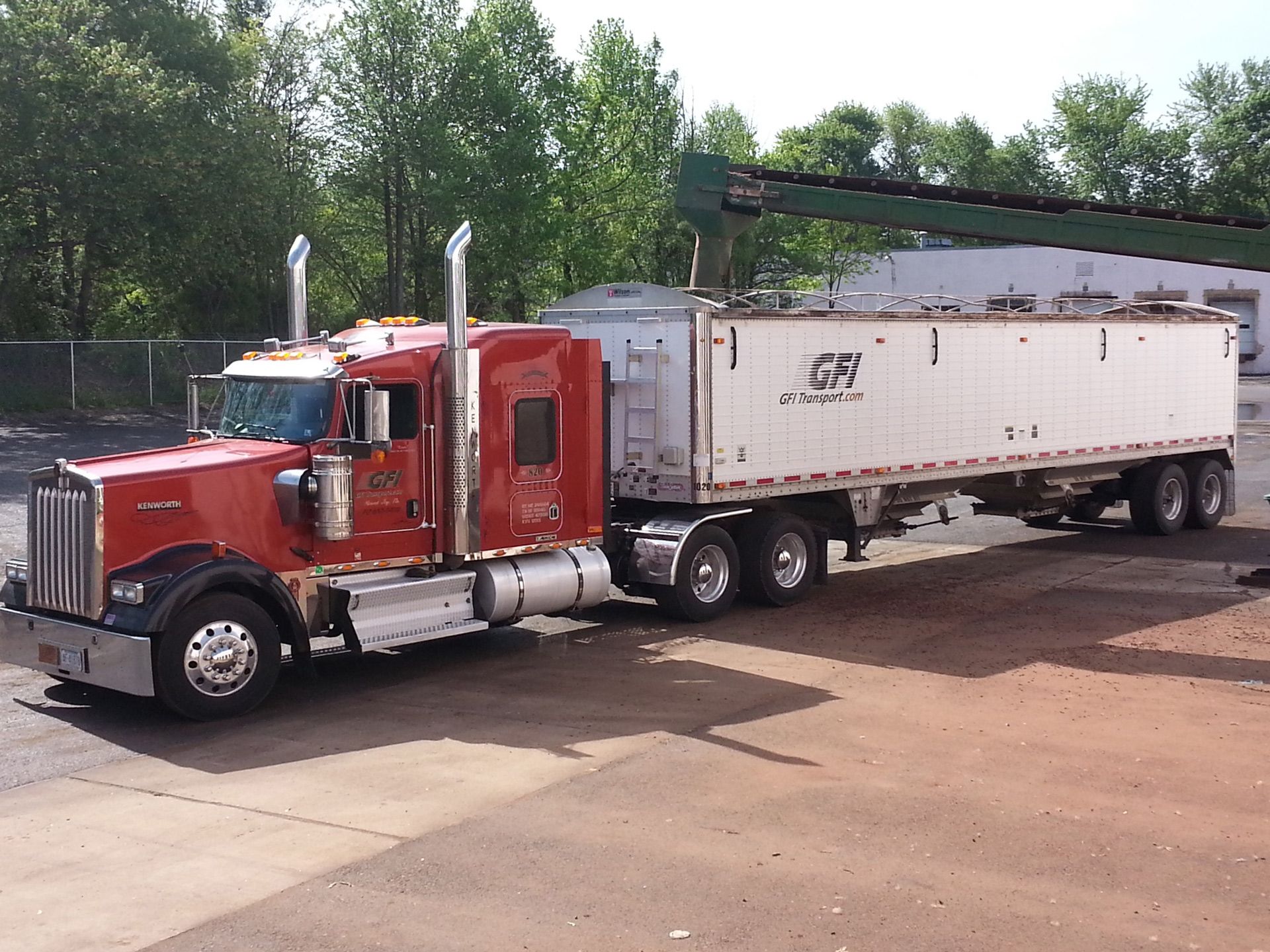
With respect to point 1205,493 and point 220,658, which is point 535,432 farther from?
point 1205,493

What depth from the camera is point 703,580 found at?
13.8 metres

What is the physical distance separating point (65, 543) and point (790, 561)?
758cm

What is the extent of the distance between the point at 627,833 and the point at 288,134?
4252cm

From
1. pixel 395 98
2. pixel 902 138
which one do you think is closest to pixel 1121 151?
pixel 902 138

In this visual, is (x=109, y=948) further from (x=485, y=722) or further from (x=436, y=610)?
(x=436, y=610)

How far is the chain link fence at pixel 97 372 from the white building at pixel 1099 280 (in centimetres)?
3736

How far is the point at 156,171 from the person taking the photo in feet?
109

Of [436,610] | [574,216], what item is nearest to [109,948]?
[436,610]

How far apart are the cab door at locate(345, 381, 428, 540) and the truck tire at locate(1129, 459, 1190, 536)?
12.7m

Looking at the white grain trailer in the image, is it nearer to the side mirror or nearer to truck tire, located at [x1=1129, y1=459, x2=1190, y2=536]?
truck tire, located at [x1=1129, y1=459, x2=1190, y2=536]

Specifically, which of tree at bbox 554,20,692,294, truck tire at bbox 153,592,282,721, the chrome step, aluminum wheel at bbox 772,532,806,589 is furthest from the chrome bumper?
tree at bbox 554,20,692,294

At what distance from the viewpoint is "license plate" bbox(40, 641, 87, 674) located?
9.79m

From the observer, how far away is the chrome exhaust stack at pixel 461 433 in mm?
11359

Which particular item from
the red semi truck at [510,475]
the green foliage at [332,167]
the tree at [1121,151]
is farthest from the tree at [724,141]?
the red semi truck at [510,475]
